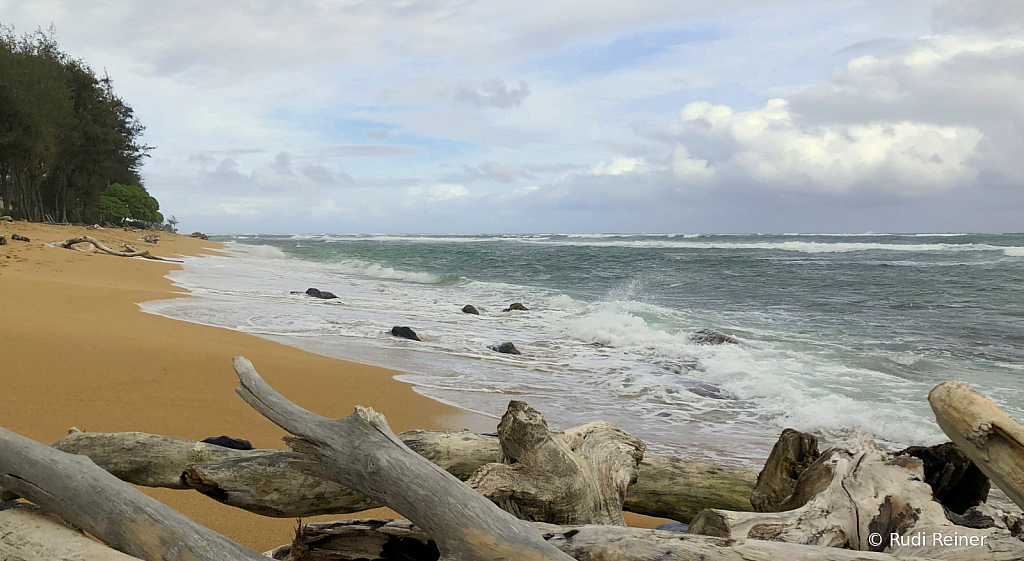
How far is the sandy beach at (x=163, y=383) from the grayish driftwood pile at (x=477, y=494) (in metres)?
0.67

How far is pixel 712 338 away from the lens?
1024 cm

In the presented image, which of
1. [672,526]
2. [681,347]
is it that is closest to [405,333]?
[681,347]

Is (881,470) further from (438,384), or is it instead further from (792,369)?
(792,369)

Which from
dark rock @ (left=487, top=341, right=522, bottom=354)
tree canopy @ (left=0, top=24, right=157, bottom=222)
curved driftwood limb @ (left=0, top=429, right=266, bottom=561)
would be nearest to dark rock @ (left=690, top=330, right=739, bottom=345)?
dark rock @ (left=487, top=341, right=522, bottom=354)

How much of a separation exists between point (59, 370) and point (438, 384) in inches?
134

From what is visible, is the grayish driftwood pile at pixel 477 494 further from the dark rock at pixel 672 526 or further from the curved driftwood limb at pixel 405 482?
the dark rock at pixel 672 526

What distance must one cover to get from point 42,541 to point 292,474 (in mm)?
813

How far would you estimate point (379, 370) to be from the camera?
6.96 m

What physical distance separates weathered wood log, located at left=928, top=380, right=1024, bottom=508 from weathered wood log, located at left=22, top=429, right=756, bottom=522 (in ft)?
4.13

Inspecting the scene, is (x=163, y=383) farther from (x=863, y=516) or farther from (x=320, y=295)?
(x=320, y=295)

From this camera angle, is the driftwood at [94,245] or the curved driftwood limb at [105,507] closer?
the curved driftwood limb at [105,507]

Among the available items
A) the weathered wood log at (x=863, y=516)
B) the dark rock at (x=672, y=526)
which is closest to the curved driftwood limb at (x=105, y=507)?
the weathered wood log at (x=863, y=516)

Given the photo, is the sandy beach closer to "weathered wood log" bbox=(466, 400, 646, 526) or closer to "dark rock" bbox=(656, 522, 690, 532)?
"dark rock" bbox=(656, 522, 690, 532)

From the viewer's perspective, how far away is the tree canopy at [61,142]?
2745 centimetres
